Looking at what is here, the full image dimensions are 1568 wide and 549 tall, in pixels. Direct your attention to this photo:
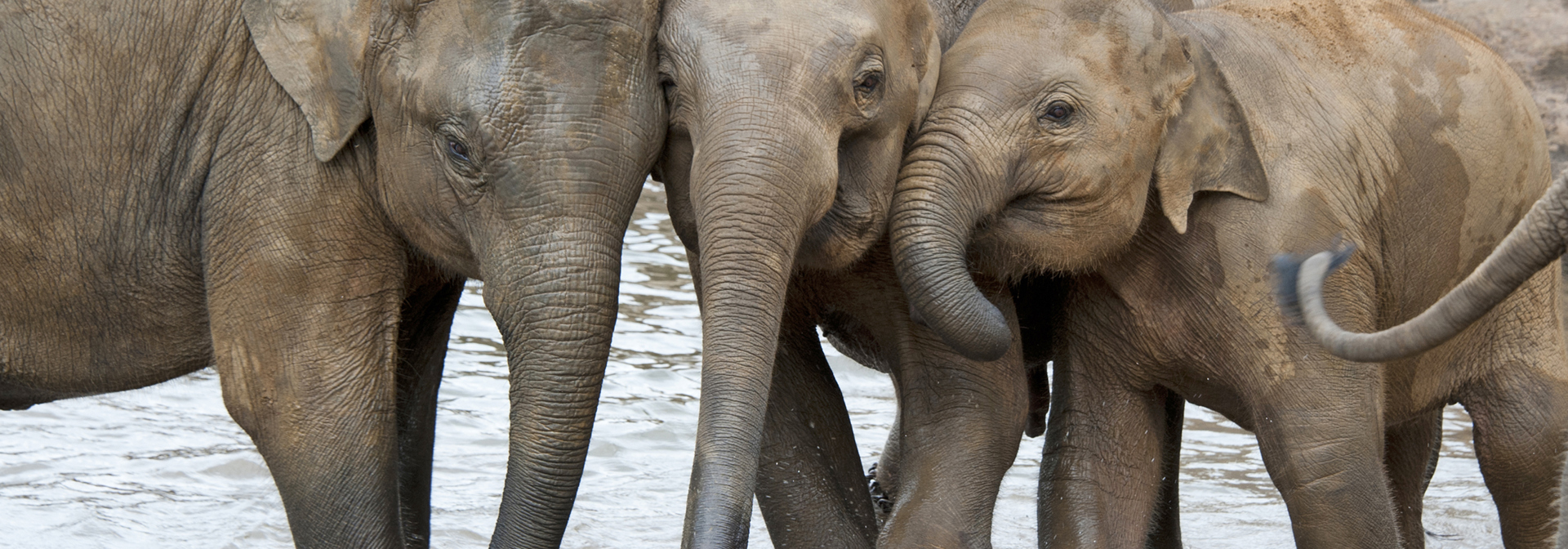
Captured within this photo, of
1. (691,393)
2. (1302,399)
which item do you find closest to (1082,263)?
(1302,399)

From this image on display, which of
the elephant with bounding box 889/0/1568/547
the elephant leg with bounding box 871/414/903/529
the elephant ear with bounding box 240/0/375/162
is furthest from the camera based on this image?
the elephant leg with bounding box 871/414/903/529

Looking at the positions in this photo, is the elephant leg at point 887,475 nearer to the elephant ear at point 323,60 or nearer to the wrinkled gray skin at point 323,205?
the wrinkled gray skin at point 323,205

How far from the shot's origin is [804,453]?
4.84 m

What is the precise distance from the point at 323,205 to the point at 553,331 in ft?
2.15

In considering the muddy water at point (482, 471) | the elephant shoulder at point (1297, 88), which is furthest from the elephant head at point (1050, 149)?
the muddy water at point (482, 471)

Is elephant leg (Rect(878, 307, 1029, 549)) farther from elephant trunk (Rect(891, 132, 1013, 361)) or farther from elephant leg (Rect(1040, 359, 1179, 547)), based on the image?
elephant trunk (Rect(891, 132, 1013, 361))

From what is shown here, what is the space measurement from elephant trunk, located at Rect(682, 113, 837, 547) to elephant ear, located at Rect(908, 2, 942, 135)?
45 centimetres

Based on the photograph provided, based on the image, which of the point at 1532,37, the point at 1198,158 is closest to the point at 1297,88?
the point at 1198,158

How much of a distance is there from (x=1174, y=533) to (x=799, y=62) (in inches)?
→ 99.3

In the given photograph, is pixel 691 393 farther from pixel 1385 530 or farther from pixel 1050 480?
pixel 1385 530

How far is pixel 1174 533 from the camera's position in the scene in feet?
18.9

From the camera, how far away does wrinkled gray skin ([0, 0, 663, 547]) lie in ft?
12.8

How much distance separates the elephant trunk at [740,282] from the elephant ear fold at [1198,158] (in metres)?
0.97

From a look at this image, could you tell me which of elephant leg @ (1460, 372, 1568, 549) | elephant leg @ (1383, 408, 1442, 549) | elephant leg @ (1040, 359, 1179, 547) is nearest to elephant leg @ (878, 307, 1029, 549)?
elephant leg @ (1040, 359, 1179, 547)
